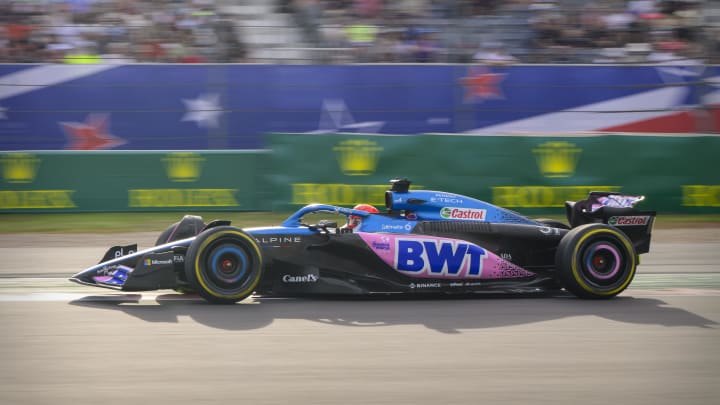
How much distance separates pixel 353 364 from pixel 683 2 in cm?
1431

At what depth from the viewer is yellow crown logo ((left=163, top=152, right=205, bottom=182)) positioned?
14.1m

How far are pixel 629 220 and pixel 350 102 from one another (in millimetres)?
8783

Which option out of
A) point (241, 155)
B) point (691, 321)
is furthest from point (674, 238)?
point (241, 155)

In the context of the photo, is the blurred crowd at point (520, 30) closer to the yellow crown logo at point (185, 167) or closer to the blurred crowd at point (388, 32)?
the blurred crowd at point (388, 32)

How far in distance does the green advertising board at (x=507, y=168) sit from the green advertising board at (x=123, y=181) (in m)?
0.88

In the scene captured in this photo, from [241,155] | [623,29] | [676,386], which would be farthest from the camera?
[623,29]

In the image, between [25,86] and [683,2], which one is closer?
[25,86]

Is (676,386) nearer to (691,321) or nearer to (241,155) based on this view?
(691,321)

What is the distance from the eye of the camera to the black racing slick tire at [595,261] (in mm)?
7348

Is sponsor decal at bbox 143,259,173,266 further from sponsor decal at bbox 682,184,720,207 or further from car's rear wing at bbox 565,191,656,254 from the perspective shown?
sponsor decal at bbox 682,184,720,207

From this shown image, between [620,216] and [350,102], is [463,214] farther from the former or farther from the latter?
[350,102]

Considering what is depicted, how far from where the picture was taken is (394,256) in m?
7.27

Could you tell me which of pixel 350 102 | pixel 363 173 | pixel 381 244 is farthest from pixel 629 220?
pixel 350 102

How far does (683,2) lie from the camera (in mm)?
17172
